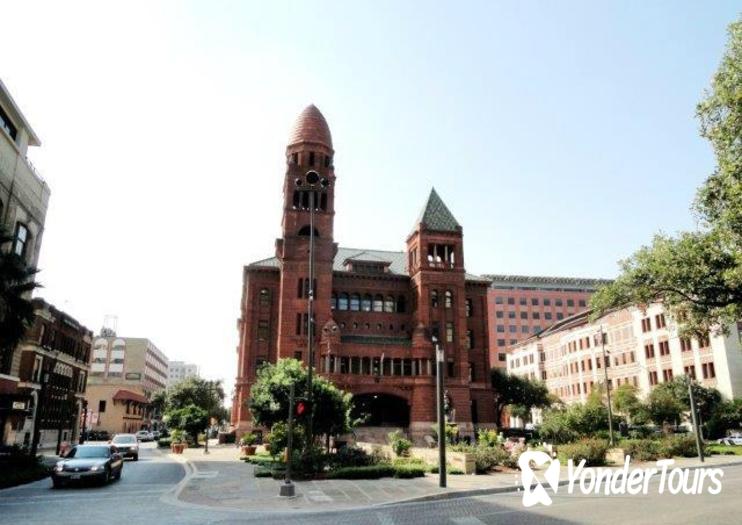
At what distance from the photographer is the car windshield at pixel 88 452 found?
20953 mm

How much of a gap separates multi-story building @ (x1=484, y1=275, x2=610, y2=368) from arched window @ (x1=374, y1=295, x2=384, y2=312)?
5967 cm

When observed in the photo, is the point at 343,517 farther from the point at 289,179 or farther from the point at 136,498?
the point at 289,179

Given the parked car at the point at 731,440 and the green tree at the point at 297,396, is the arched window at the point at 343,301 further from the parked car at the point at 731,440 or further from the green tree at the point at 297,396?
the parked car at the point at 731,440

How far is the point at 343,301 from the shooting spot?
61.0 meters

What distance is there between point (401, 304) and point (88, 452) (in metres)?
43.5

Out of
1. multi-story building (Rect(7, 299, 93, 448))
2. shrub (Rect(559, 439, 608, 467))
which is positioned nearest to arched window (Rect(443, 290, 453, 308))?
shrub (Rect(559, 439, 608, 467))

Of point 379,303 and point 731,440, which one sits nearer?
point 731,440

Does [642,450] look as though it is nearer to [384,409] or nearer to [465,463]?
[465,463]

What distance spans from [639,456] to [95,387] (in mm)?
90999

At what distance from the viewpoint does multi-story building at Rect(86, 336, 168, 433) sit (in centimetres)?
9238

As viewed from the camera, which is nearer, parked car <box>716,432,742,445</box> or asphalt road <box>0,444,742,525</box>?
asphalt road <box>0,444,742,525</box>

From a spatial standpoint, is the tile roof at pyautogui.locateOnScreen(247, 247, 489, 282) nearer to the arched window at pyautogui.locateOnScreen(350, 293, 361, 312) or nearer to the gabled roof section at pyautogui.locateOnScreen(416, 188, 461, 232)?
the arched window at pyautogui.locateOnScreen(350, 293, 361, 312)

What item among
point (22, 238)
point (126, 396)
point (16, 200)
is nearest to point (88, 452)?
point (16, 200)

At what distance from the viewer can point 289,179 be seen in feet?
200
